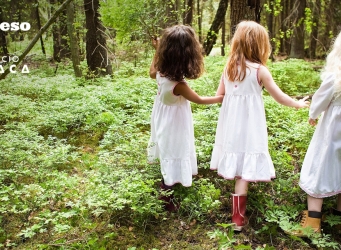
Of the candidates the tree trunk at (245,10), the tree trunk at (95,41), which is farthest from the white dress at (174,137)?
Result: the tree trunk at (95,41)

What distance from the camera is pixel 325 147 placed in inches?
123

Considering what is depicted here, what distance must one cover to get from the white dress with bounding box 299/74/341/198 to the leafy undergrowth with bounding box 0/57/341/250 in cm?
38

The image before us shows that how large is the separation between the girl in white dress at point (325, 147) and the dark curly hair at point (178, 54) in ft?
4.17

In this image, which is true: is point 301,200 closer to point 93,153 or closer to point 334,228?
point 334,228

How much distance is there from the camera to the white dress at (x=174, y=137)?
3.37 metres

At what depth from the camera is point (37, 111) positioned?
657 cm

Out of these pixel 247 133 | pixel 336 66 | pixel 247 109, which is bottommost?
pixel 247 133

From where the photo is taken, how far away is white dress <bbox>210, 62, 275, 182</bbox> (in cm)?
322

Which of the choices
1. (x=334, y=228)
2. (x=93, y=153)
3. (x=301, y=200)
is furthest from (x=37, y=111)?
(x=334, y=228)

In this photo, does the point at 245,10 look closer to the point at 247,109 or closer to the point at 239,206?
the point at 247,109

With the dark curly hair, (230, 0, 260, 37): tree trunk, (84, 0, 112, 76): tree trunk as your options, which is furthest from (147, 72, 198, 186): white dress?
(84, 0, 112, 76): tree trunk

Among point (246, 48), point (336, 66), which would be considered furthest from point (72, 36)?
point (336, 66)

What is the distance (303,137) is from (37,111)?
5.11m

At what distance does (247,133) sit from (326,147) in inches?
30.2
